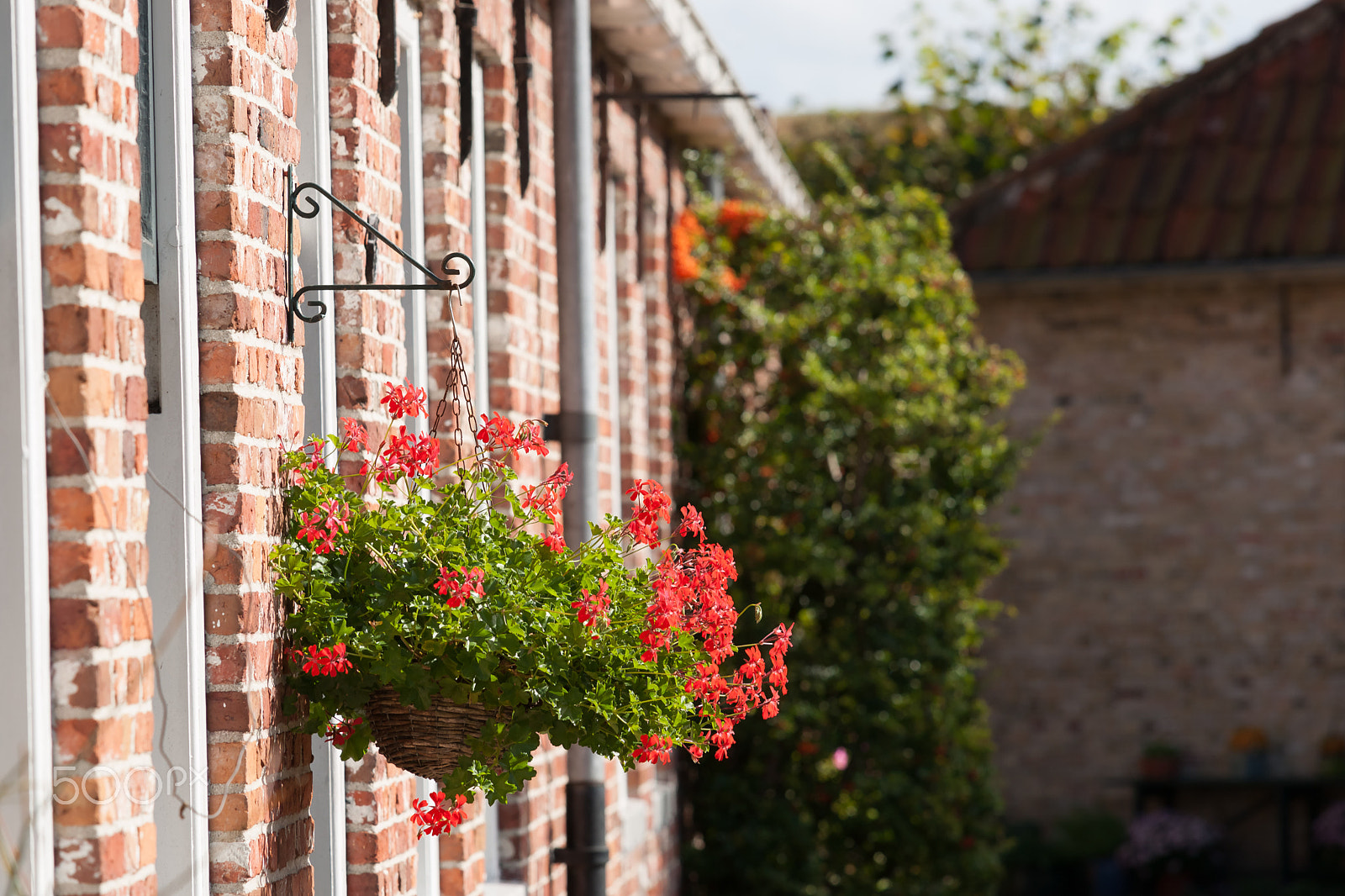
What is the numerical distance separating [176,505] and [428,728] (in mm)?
563

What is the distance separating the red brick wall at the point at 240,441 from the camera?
98.7 inches

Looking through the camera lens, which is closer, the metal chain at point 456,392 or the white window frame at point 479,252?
the metal chain at point 456,392

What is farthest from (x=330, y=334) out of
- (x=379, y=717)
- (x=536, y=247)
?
(x=536, y=247)

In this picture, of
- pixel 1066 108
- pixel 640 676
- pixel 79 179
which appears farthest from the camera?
pixel 1066 108

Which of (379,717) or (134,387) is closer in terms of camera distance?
(134,387)

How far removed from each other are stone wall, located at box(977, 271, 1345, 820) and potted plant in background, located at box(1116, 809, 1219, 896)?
0.46 metres

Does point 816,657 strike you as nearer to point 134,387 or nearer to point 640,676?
point 640,676

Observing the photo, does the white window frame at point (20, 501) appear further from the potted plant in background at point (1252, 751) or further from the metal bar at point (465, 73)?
the potted plant in background at point (1252, 751)

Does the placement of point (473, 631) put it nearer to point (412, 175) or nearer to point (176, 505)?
point (176, 505)

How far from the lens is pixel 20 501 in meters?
2.03

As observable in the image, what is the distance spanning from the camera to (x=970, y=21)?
16.0m

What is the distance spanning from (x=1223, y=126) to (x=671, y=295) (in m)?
4.72

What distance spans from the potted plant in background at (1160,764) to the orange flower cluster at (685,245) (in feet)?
14.7

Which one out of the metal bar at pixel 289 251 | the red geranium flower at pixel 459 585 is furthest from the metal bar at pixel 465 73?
the red geranium flower at pixel 459 585
